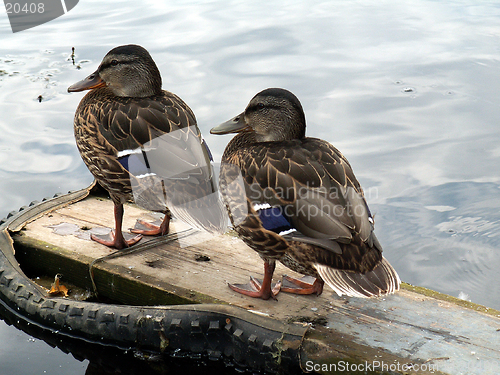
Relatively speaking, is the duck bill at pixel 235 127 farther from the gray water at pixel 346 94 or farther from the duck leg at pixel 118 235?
the gray water at pixel 346 94

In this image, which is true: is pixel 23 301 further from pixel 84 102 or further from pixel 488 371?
pixel 488 371

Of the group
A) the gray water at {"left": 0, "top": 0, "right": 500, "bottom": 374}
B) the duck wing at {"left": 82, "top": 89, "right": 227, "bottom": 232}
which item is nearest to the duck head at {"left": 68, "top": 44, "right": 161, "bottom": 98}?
the duck wing at {"left": 82, "top": 89, "right": 227, "bottom": 232}

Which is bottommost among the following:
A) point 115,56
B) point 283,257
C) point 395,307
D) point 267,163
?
point 395,307

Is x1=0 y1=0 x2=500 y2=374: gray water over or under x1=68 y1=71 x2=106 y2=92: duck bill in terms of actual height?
under

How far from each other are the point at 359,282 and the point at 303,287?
0.66 meters

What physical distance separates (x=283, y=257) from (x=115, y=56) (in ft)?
5.97

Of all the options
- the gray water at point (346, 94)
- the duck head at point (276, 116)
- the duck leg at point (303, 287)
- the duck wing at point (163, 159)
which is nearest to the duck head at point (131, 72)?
the duck wing at point (163, 159)

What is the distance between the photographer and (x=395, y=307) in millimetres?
3342

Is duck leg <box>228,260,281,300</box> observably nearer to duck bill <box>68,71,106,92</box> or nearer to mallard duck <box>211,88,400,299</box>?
mallard duck <box>211,88,400,299</box>

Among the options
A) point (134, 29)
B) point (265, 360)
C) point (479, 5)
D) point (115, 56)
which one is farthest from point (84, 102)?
point (479, 5)

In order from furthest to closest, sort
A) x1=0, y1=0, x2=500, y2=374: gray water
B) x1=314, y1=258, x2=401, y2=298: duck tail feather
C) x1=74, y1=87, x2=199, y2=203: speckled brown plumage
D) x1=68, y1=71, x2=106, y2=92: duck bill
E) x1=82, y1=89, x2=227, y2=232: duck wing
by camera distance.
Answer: x1=0, y1=0, x2=500, y2=374: gray water, x1=68, y1=71, x2=106, y2=92: duck bill, x1=74, y1=87, x2=199, y2=203: speckled brown plumage, x1=82, y1=89, x2=227, y2=232: duck wing, x1=314, y1=258, x2=401, y2=298: duck tail feather

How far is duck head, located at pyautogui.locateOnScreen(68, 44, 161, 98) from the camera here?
3951 millimetres

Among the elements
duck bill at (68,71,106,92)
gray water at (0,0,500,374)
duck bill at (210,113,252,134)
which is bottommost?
gray water at (0,0,500,374)

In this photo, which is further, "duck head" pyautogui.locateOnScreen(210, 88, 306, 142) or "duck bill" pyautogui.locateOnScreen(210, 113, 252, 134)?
"duck bill" pyautogui.locateOnScreen(210, 113, 252, 134)
